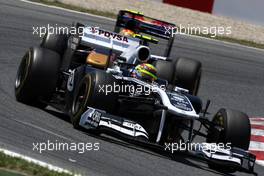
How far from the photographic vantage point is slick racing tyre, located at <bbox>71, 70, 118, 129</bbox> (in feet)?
34.9

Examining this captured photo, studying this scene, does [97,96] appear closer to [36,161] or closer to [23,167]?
[36,161]

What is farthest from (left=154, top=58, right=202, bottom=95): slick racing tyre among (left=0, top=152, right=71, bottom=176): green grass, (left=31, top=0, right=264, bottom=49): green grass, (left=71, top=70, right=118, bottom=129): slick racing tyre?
(left=31, top=0, right=264, bottom=49): green grass

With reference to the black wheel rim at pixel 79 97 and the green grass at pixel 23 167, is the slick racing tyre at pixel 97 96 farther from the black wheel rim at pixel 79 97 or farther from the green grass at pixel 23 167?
the green grass at pixel 23 167

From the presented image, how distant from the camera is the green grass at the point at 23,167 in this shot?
805 cm

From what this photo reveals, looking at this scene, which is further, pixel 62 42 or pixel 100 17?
pixel 100 17

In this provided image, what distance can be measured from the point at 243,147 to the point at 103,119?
190cm

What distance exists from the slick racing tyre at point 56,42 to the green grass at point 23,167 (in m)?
5.28

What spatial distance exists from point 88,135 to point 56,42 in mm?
3238

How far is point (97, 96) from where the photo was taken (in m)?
10.6

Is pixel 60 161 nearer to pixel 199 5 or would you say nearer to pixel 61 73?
pixel 61 73

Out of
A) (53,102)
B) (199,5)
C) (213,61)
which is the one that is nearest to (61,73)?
(53,102)

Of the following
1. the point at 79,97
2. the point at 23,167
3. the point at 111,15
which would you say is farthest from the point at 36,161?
the point at 111,15

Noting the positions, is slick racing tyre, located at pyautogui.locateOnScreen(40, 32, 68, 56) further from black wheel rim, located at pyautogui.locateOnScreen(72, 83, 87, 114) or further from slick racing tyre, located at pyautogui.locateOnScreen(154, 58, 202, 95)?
black wheel rim, located at pyautogui.locateOnScreen(72, 83, 87, 114)

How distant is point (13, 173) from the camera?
7.95 metres
